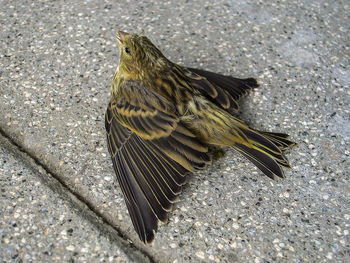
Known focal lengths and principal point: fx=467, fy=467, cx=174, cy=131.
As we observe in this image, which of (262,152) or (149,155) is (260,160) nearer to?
Result: (262,152)

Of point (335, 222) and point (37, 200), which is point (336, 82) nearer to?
point (335, 222)

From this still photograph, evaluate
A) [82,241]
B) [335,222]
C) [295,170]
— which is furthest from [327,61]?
[82,241]

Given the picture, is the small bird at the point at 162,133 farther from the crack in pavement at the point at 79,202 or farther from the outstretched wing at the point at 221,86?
the crack in pavement at the point at 79,202

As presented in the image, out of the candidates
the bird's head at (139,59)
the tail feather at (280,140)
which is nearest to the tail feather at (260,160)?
the tail feather at (280,140)

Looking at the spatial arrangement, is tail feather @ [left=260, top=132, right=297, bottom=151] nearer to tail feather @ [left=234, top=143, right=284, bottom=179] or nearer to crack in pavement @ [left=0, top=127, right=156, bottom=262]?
tail feather @ [left=234, top=143, right=284, bottom=179]

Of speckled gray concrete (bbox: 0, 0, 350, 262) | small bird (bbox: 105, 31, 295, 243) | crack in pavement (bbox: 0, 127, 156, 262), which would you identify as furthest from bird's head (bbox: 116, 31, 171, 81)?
crack in pavement (bbox: 0, 127, 156, 262)
